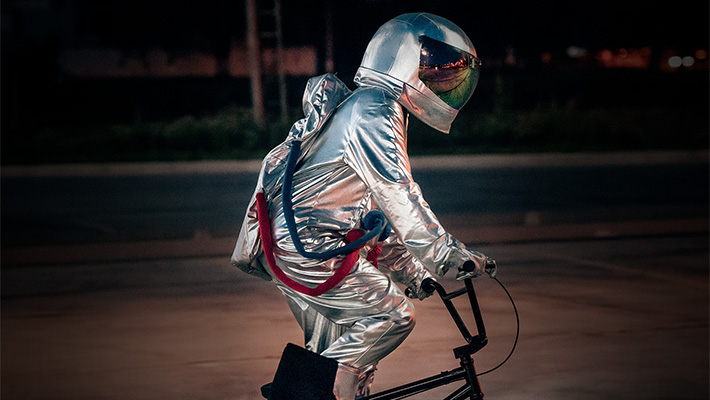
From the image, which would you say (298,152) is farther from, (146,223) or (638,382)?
(146,223)

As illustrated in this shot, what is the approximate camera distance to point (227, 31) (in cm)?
3488

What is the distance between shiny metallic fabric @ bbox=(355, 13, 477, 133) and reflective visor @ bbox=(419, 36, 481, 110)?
0.02 metres

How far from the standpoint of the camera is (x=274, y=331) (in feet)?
20.6

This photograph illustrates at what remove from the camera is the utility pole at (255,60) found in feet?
69.0

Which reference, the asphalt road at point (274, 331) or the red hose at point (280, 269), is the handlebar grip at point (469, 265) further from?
the asphalt road at point (274, 331)

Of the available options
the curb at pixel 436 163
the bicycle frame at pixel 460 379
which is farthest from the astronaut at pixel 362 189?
the curb at pixel 436 163

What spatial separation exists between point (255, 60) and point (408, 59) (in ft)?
59.4

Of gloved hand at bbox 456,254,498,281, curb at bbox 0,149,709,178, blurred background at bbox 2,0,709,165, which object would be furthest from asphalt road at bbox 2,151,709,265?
gloved hand at bbox 456,254,498,281

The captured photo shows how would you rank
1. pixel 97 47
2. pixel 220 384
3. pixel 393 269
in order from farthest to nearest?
pixel 97 47, pixel 220 384, pixel 393 269

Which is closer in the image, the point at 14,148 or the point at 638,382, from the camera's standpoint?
the point at 638,382

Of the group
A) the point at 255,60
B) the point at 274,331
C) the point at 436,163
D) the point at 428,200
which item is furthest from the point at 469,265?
the point at 255,60

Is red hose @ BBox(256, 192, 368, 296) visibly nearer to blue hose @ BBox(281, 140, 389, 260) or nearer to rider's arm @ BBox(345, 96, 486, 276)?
blue hose @ BBox(281, 140, 389, 260)

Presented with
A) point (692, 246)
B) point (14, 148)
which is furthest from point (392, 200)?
point (14, 148)

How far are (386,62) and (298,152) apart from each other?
47 cm
